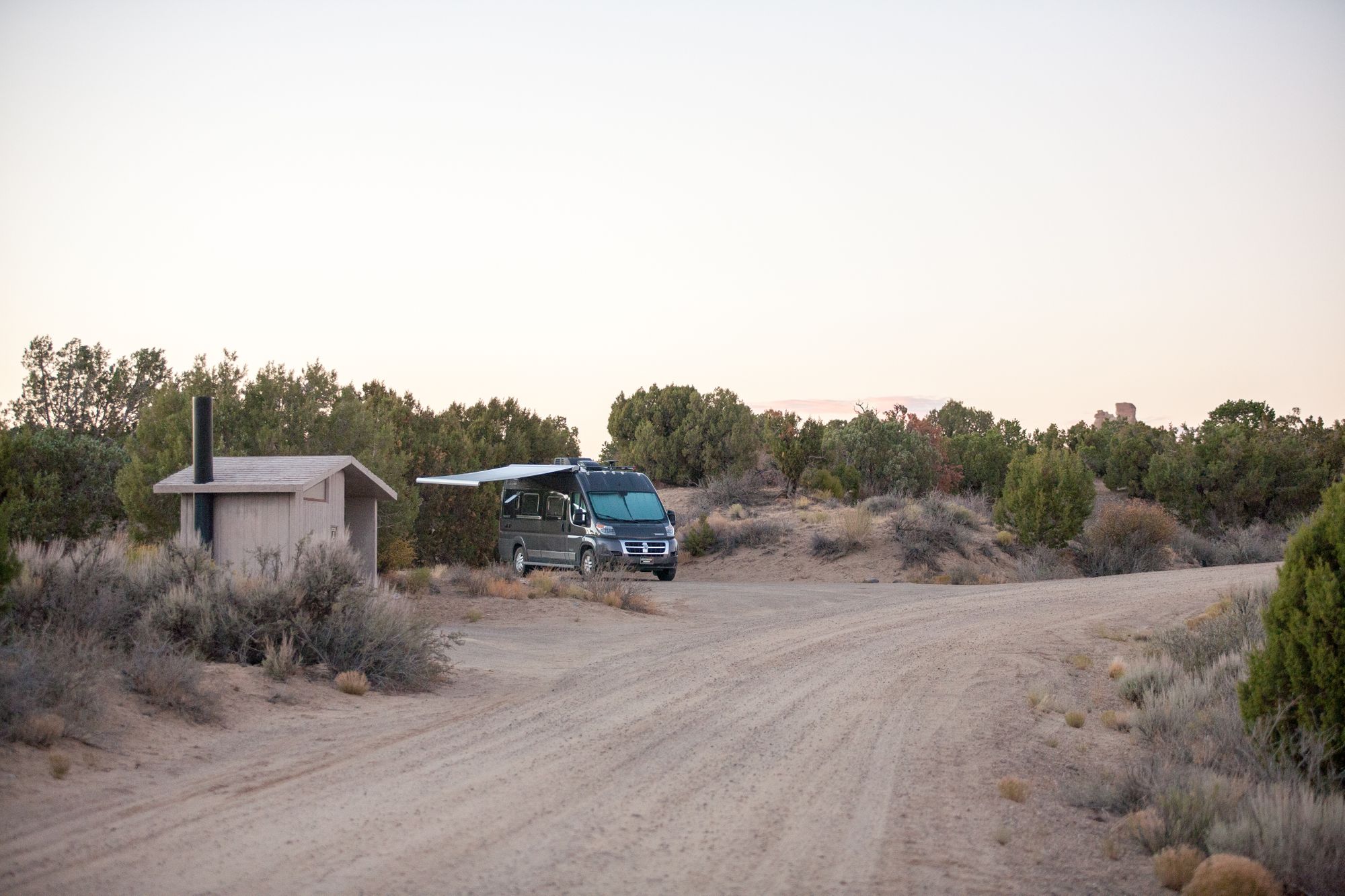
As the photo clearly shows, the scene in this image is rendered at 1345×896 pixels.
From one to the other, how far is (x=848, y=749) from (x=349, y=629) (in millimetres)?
5498

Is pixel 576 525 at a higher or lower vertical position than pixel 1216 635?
higher

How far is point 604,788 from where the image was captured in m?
7.28

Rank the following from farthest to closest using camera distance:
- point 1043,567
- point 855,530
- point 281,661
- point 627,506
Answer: point 855,530
point 1043,567
point 627,506
point 281,661

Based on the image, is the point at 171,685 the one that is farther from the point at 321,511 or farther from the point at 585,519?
the point at 585,519

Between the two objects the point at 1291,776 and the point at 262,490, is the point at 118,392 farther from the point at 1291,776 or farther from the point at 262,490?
the point at 1291,776

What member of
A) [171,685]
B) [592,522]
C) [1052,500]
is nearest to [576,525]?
[592,522]

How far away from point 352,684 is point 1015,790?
20.2 feet

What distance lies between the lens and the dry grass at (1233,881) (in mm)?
5746

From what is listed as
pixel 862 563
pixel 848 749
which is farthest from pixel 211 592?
pixel 862 563

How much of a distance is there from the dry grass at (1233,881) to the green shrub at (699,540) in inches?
1135

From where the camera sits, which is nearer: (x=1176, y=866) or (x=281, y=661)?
(x=1176, y=866)

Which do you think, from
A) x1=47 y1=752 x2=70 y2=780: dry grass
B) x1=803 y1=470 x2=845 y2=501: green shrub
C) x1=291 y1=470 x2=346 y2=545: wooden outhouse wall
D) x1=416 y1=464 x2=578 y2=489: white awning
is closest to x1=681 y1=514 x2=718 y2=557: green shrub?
x1=416 y1=464 x2=578 y2=489: white awning

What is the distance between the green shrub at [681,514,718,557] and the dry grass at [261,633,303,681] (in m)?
24.1

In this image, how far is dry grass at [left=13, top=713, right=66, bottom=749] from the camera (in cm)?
735
